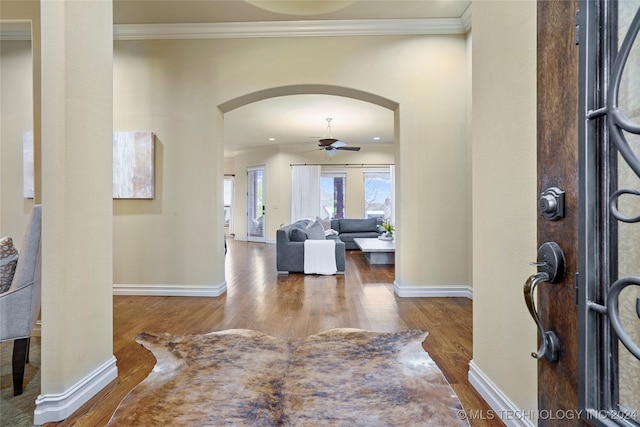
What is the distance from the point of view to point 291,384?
6.17 ft

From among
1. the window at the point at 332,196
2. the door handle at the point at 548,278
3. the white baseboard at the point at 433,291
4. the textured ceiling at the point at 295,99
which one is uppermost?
the textured ceiling at the point at 295,99

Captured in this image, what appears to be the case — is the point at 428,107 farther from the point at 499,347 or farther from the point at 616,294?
the point at 616,294

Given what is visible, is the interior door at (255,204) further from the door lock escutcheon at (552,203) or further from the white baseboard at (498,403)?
the door lock escutcheon at (552,203)

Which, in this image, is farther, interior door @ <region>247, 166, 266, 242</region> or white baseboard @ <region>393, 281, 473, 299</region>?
interior door @ <region>247, 166, 266, 242</region>

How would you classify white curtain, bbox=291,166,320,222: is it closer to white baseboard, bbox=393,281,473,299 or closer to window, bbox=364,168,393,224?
window, bbox=364,168,393,224

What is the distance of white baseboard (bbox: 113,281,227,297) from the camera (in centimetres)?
385

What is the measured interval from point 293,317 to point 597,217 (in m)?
2.83

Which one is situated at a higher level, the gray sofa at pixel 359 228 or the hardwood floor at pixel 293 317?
the gray sofa at pixel 359 228

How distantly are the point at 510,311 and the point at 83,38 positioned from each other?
102 inches

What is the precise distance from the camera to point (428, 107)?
Result: 151 inches

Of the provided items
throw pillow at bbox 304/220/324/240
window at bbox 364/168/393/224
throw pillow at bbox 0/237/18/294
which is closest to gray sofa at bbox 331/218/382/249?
window at bbox 364/168/393/224

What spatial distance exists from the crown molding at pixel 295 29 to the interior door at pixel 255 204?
6193mm

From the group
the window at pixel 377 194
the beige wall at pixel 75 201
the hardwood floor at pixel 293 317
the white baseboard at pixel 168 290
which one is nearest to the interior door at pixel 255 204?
the window at pixel 377 194

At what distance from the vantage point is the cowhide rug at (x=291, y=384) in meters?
1.57
